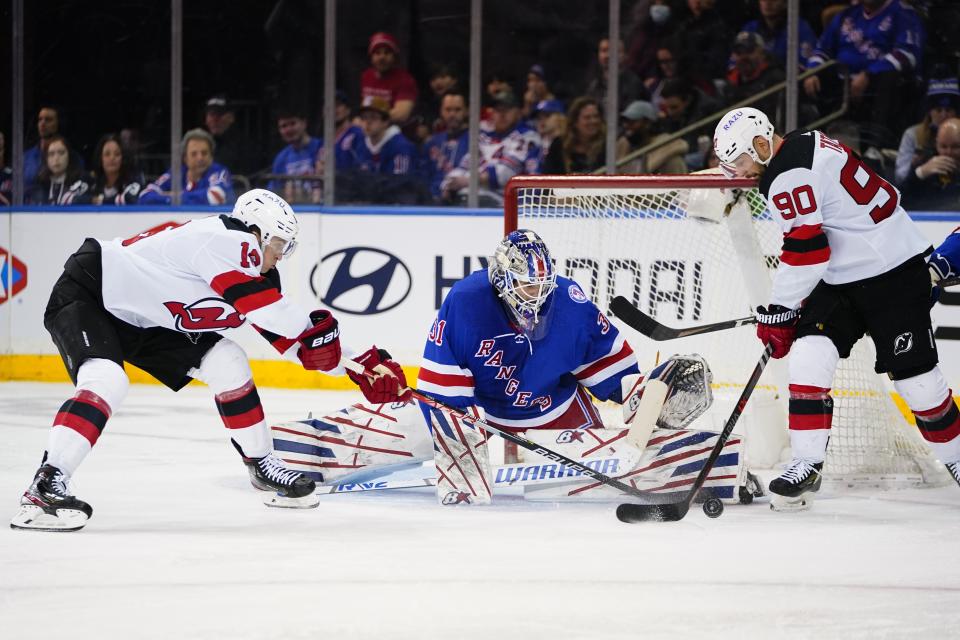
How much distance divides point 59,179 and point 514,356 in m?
3.78

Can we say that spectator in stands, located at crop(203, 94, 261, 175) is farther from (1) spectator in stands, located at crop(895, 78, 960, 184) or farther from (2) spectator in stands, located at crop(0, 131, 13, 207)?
(1) spectator in stands, located at crop(895, 78, 960, 184)

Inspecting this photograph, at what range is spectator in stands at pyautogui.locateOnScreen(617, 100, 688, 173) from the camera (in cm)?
588

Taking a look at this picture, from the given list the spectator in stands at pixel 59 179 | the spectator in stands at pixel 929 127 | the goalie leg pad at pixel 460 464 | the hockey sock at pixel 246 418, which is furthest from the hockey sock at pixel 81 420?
the spectator in stands at pixel 59 179

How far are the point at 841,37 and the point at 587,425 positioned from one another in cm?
270

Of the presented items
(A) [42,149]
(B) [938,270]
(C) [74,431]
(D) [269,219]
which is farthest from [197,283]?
(A) [42,149]

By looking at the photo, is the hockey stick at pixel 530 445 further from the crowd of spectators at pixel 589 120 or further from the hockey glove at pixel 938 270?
the crowd of spectators at pixel 589 120

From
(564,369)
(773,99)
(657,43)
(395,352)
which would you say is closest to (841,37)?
(773,99)

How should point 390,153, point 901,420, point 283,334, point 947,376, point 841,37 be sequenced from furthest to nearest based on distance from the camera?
1. point 390,153
2. point 841,37
3. point 947,376
4. point 901,420
5. point 283,334

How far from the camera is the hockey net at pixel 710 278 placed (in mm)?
3996

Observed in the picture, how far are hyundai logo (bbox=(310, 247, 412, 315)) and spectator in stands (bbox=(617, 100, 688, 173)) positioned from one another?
108 cm

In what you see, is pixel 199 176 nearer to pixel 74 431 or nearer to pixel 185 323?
pixel 185 323

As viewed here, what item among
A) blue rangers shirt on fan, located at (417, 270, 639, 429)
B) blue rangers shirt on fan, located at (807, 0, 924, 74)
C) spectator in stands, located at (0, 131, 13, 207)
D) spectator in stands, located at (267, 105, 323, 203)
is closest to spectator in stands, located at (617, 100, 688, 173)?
blue rangers shirt on fan, located at (807, 0, 924, 74)

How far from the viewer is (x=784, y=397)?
413cm

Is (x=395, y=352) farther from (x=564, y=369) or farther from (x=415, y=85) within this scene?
(x=564, y=369)
